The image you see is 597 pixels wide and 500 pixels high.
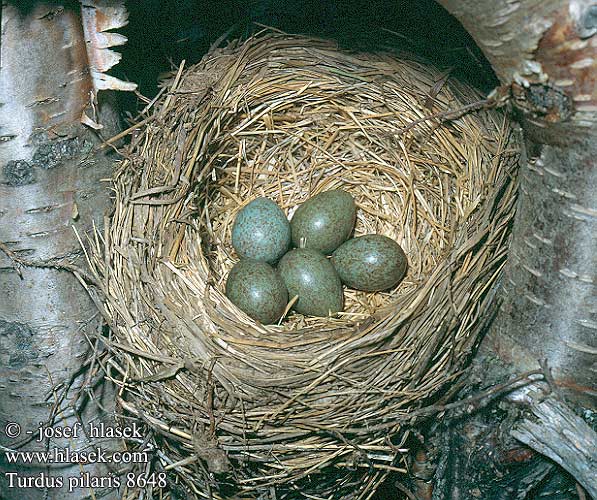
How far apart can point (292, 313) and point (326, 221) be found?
0.35 m

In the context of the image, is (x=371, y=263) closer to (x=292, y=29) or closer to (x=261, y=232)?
(x=261, y=232)

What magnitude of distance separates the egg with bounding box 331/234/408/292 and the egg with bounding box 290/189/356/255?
0.22 ft

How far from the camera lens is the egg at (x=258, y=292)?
205cm

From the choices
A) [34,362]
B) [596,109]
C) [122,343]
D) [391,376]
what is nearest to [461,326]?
[391,376]

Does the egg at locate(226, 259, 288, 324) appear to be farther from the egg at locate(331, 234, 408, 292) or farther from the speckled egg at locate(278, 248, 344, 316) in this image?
the egg at locate(331, 234, 408, 292)

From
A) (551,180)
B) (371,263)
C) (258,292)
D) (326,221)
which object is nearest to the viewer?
(551,180)

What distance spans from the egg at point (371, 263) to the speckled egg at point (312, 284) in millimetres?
59

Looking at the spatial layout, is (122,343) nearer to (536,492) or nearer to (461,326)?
(461,326)

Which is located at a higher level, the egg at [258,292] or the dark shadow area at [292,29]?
the dark shadow area at [292,29]

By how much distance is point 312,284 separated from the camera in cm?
214

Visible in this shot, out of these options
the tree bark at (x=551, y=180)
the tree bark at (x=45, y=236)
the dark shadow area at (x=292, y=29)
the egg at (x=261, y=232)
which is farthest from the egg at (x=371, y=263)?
the tree bark at (x=45, y=236)

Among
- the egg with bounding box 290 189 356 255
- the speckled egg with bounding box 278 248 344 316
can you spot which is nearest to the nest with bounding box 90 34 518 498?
the speckled egg with bounding box 278 248 344 316

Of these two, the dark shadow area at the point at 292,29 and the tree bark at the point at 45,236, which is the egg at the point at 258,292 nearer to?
the tree bark at the point at 45,236

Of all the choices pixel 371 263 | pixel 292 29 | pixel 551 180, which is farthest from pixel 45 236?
pixel 551 180
